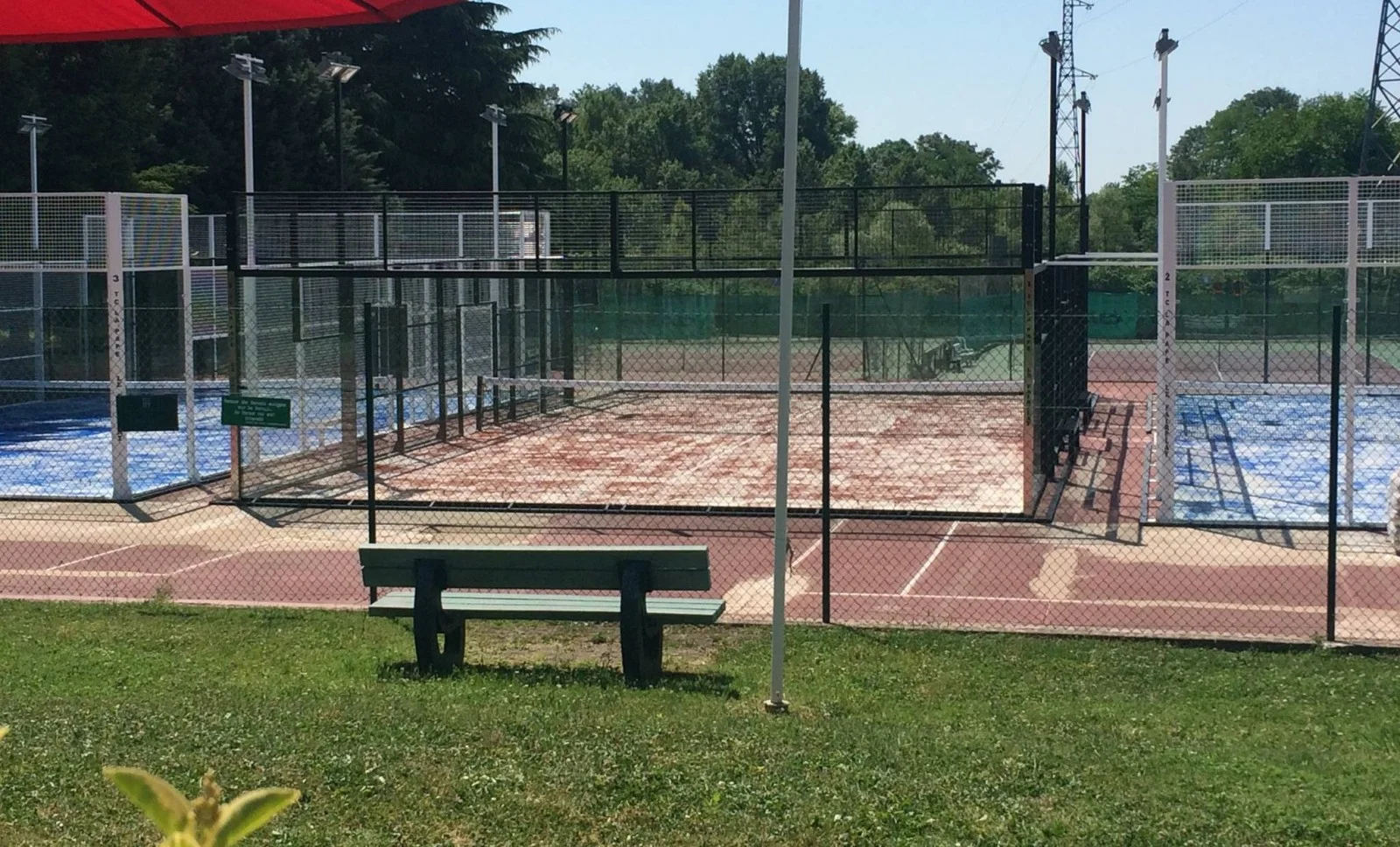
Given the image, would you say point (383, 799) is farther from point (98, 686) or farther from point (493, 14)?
point (493, 14)

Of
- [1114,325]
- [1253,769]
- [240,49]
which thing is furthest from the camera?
[240,49]

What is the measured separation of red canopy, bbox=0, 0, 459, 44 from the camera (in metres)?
4.24

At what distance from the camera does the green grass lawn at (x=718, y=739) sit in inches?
230

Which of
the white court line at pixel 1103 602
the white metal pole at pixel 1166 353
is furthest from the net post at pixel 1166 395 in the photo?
the white court line at pixel 1103 602

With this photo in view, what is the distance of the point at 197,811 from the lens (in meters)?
1.98

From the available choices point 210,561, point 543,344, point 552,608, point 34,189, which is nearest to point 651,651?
point 552,608

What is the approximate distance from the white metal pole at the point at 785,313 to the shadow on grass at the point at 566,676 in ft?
1.58

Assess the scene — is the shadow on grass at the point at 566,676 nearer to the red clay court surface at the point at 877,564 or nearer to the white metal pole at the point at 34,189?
the red clay court surface at the point at 877,564

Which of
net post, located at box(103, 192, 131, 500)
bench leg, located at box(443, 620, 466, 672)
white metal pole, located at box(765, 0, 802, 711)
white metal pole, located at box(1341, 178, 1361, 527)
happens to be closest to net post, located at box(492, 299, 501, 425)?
net post, located at box(103, 192, 131, 500)

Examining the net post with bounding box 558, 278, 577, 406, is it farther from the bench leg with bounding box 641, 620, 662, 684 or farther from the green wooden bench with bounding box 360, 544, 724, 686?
the bench leg with bounding box 641, 620, 662, 684

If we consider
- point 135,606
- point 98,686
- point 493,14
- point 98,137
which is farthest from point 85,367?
point 493,14

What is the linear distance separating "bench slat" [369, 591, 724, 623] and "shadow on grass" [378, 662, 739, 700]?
296 millimetres

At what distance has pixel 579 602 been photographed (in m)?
9.68

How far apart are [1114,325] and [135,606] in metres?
35.1
